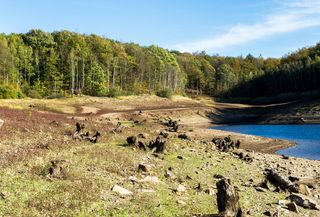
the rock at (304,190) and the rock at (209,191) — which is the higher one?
the rock at (209,191)

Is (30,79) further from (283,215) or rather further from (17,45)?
(283,215)

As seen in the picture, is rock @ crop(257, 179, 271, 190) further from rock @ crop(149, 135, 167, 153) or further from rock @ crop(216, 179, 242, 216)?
rock @ crop(149, 135, 167, 153)

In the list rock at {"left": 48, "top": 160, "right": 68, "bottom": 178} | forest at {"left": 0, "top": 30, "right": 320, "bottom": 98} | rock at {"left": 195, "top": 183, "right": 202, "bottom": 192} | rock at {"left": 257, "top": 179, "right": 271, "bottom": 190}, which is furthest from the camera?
forest at {"left": 0, "top": 30, "right": 320, "bottom": 98}

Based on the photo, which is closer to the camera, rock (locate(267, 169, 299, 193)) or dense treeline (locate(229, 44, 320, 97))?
rock (locate(267, 169, 299, 193))

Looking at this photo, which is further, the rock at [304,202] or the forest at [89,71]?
the forest at [89,71]

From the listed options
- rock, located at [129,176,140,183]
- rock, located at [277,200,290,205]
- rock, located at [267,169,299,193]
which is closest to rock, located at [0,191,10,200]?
rock, located at [129,176,140,183]

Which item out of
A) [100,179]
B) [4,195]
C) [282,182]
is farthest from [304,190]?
[4,195]

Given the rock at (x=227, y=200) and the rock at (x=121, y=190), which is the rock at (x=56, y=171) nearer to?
the rock at (x=121, y=190)

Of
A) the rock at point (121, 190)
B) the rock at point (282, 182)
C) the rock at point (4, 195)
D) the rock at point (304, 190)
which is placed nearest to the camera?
the rock at point (4, 195)

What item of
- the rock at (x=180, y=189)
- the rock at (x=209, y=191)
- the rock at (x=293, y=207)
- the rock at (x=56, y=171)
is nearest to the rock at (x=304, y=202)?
the rock at (x=293, y=207)

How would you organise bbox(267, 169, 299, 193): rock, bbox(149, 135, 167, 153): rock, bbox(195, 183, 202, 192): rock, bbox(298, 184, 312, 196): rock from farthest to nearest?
1. bbox(149, 135, 167, 153): rock
2. bbox(267, 169, 299, 193): rock
3. bbox(298, 184, 312, 196): rock
4. bbox(195, 183, 202, 192): rock

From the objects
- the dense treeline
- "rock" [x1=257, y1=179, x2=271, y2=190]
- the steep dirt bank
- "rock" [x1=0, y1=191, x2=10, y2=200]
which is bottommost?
the steep dirt bank

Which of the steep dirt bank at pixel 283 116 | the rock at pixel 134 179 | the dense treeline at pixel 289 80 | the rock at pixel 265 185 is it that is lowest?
the steep dirt bank at pixel 283 116

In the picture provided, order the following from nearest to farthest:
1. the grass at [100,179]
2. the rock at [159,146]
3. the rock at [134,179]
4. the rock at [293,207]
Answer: the grass at [100,179], the rock at [293,207], the rock at [134,179], the rock at [159,146]
